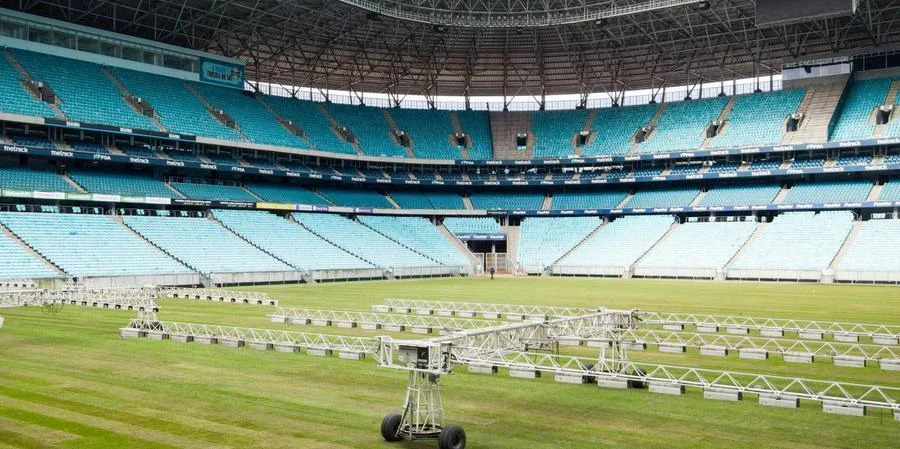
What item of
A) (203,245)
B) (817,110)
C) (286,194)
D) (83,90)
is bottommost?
(203,245)

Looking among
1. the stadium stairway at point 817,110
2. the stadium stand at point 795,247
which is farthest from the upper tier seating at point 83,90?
the stadium stairway at point 817,110

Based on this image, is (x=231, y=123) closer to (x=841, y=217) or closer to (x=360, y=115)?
(x=360, y=115)

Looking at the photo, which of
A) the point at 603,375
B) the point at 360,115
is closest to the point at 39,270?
the point at 603,375

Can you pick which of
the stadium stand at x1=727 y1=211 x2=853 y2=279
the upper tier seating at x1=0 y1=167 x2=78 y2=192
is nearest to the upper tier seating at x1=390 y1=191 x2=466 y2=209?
the stadium stand at x1=727 y1=211 x2=853 y2=279

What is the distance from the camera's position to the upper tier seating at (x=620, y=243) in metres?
83.3

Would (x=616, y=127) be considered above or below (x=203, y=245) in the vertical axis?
above

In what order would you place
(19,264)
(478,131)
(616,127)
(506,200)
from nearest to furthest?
(19,264) < (616,127) < (506,200) < (478,131)

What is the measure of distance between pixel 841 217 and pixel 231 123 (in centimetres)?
6165

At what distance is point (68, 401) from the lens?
18.8 metres

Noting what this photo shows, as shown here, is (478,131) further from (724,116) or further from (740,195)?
(740,195)

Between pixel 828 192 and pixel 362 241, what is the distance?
4805 cm

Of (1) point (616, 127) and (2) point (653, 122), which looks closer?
(2) point (653, 122)

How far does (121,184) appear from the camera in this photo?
232 ft

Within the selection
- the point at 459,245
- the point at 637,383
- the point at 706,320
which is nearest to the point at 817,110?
the point at 459,245
